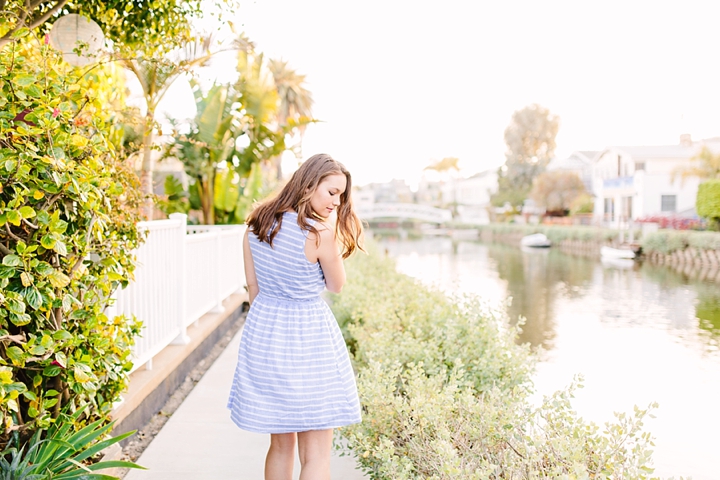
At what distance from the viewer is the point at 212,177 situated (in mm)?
10891

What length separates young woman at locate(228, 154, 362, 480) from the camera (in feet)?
8.20

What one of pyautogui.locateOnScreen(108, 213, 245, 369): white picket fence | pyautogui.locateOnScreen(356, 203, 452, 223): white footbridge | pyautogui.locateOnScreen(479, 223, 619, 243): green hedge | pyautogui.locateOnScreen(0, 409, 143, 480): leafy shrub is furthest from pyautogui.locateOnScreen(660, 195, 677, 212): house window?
pyautogui.locateOnScreen(0, 409, 143, 480): leafy shrub

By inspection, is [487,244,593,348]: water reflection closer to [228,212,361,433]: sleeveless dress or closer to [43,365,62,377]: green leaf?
[228,212,361,433]: sleeveless dress

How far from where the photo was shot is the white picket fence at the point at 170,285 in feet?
13.4

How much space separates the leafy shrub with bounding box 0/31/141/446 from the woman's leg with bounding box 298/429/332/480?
0.89m

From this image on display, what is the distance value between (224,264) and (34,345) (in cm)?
581

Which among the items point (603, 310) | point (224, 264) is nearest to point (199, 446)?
point (224, 264)

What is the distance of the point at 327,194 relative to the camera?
251 cm

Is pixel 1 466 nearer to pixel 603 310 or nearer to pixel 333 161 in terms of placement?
pixel 333 161

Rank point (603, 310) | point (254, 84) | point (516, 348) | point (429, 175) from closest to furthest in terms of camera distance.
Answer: point (516, 348) < point (254, 84) < point (603, 310) < point (429, 175)

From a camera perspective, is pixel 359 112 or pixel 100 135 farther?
pixel 359 112

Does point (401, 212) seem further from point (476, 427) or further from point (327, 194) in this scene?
point (327, 194)

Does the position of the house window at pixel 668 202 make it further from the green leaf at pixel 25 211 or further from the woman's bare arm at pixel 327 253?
the green leaf at pixel 25 211

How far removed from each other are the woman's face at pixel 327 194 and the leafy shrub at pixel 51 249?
86 centimetres
